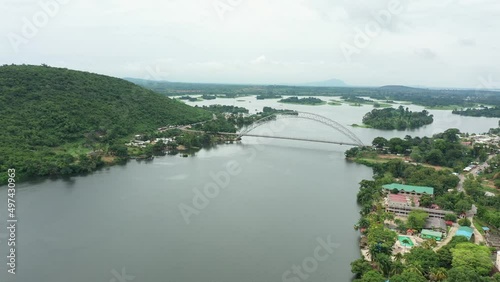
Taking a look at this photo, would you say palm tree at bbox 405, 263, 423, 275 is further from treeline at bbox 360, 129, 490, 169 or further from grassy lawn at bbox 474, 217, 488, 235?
treeline at bbox 360, 129, 490, 169

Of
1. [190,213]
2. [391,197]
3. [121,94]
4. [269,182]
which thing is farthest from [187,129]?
[391,197]

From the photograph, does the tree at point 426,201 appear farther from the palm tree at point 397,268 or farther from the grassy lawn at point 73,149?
the grassy lawn at point 73,149

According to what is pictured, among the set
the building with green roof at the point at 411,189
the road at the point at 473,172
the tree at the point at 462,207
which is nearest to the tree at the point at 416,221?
the tree at the point at 462,207

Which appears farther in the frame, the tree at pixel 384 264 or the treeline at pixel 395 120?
the treeline at pixel 395 120

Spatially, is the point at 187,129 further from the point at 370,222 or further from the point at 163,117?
the point at 370,222

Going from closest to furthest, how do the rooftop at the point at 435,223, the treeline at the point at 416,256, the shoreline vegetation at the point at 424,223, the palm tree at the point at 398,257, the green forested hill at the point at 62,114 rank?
the treeline at the point at 416,256, the shoreline vegetation at the point at 424,223, the palm tree at the point at 398,257, the rooftop at the point at 435,223, the green forested hill at the point at 62,114

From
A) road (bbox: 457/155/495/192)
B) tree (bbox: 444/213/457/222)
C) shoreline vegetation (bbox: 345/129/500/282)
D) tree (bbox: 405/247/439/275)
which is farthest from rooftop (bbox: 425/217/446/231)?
road (bbox: 457/155/495/192)
